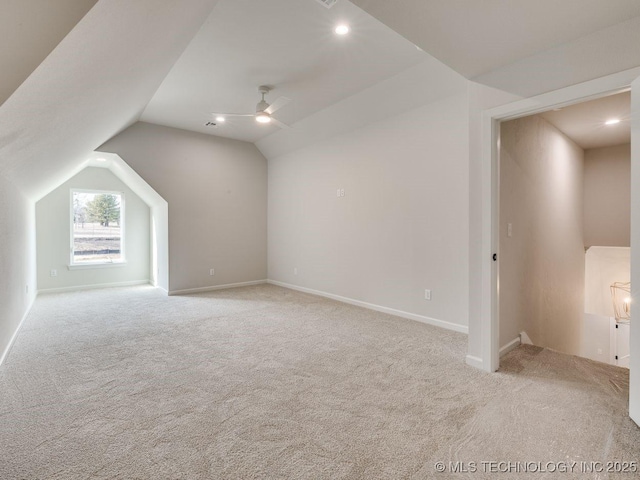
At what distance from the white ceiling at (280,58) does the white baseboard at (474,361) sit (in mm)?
2913

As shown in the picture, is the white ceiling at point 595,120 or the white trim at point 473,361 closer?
the white trim at point 473,361

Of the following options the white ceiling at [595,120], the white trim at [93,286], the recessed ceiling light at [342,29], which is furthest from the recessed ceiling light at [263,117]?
the white trim at [93,286]

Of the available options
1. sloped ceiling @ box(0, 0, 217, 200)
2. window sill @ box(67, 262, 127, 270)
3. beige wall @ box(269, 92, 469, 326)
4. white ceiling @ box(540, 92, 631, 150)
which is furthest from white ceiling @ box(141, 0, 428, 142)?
window sill @ box(67, 262, 127, 270)

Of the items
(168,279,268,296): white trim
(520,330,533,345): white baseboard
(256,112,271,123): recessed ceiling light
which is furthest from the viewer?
(168,279,268,296): white trim

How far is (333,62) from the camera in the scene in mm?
3283

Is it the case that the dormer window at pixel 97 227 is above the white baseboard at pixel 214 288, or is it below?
above

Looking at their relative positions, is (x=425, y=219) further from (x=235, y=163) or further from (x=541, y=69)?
(x=235, y=163)

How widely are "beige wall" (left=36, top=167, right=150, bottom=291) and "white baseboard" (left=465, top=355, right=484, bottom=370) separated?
21.9 ft

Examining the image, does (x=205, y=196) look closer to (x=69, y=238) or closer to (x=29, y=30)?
(x=69, y=238)

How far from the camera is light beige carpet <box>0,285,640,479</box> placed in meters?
1.57

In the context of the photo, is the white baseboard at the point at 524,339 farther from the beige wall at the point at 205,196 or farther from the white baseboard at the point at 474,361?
the beige wall at the point at 205,196

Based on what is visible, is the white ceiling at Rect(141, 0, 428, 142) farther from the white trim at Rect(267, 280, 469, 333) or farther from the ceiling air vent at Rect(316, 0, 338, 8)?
the white trim at Rect(267, 280, 469, 333)

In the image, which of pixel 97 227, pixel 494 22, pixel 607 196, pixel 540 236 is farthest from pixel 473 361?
pixel 97 227

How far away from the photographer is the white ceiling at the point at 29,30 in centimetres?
117
